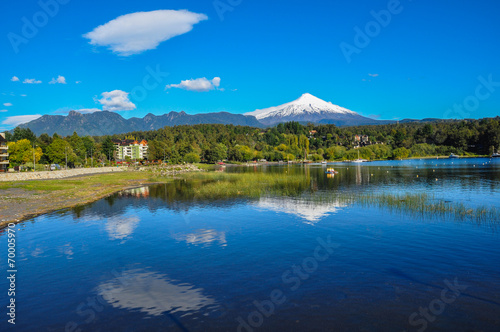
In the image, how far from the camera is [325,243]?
78.4 feet

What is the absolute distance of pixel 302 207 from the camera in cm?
3981

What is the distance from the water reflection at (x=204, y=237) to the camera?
2466 centimetres

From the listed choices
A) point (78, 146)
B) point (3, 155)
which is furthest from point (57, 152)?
point (78, 146)

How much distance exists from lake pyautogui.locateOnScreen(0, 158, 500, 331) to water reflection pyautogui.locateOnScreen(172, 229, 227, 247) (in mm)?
178

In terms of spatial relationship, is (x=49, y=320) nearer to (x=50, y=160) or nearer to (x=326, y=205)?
(x=326, y=205)

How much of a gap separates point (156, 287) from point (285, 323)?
7.19 m

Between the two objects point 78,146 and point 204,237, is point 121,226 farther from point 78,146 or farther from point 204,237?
point 78,146

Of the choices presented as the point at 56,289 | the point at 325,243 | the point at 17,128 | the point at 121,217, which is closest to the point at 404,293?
the point at 325,243

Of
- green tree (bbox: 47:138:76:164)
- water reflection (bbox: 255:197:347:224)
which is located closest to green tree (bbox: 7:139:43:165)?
green tree (bbox: 47:138:76:164)

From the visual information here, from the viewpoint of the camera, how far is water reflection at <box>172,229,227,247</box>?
24663 millimetres

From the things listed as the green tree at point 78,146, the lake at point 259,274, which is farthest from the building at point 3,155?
the lake at point 259,274

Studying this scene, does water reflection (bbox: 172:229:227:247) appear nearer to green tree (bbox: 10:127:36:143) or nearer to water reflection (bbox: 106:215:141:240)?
water reflection (bbox: 106:215:141:240)

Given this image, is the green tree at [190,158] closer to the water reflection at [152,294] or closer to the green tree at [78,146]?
the green tree at [78,146]

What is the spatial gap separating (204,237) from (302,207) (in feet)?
56.3
